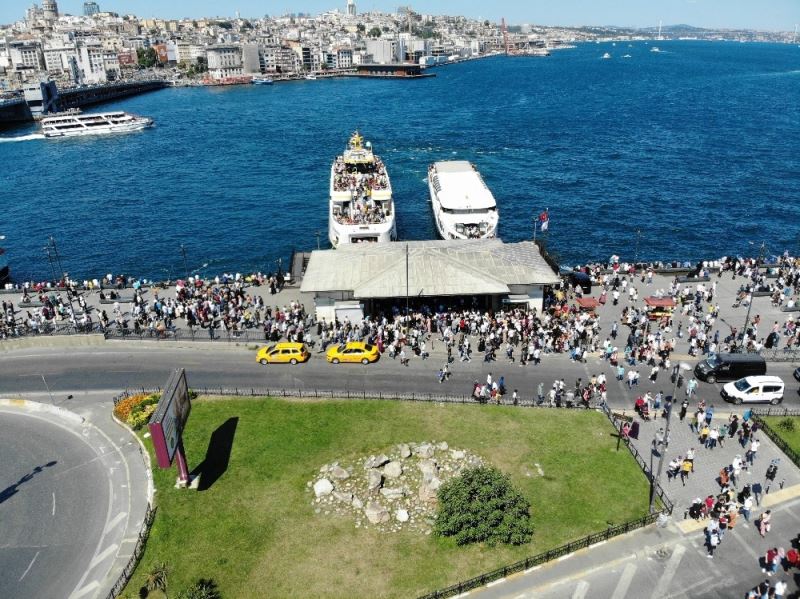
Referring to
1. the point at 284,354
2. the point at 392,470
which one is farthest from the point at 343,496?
the point at 284,354

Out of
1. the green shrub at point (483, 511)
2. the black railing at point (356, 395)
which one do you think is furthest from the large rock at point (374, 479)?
the black railing at point (356, 395)

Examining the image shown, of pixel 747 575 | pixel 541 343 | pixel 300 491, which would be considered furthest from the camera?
pixel 541 343

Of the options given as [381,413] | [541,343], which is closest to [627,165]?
[541,343]

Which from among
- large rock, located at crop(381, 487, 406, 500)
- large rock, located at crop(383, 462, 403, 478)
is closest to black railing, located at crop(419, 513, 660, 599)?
large rock, located at crop(381, 487, 406, 500)

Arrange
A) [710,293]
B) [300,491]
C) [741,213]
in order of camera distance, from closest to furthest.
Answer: [300,491]
[710,293]
[741,213]

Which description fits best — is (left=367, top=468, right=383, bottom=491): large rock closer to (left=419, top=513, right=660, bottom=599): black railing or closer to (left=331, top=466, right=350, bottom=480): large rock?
(left=331, top=466, right=350, bottom=480): large rock

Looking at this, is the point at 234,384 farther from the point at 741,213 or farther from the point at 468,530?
the point at 741,213

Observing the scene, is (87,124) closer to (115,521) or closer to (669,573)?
(115,521)
